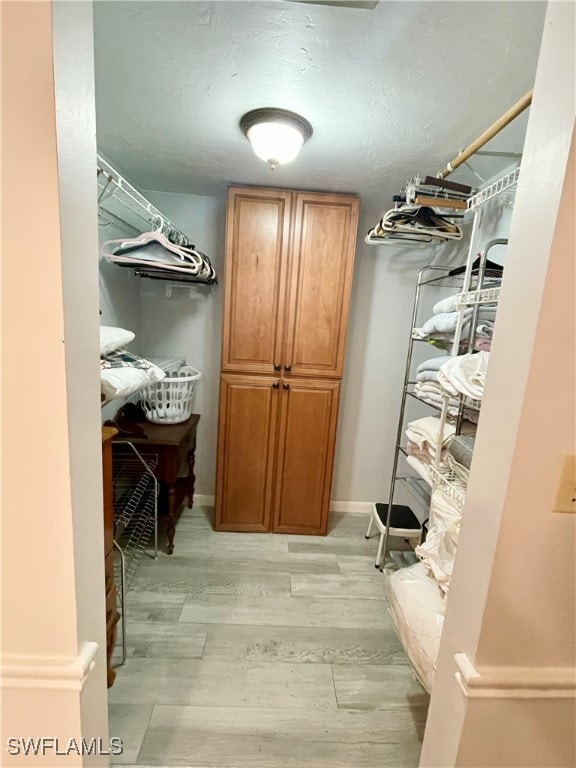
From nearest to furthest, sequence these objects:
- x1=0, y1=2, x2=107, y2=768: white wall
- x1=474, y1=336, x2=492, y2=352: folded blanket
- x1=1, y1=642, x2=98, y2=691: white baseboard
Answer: x1=0, y1=2, x2=107, y2=768: white wall → x1=1, y1=642, x2=98, y2=691: white baseboard → x1=474, y1=336, x2=492, y2=352: folded blanket

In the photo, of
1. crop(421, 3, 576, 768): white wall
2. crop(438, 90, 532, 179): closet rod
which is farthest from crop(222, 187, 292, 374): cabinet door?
crop(421, 3, 576, 768): white wall

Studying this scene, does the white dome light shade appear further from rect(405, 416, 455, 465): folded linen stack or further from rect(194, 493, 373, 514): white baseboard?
rect(194, 493, 373, 514): white baseboard

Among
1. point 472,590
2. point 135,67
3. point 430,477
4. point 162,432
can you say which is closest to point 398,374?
point 430,477

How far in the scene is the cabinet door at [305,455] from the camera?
2.18 m

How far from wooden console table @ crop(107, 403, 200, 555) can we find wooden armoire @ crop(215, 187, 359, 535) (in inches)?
10.5

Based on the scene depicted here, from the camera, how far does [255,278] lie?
205 cm

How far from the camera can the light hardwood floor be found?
1135mm

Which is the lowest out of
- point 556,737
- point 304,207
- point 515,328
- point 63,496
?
point 556,737

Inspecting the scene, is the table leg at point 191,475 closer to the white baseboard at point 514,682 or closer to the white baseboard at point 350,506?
the white baseboard at point 350,506

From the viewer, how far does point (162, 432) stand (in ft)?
6.63

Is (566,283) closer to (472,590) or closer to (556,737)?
(472,590)

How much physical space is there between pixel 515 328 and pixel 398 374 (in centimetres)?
195

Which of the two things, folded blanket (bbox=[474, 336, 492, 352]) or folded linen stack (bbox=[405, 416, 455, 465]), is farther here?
folded linen stack (bbox=[405, 416, 455, 465])

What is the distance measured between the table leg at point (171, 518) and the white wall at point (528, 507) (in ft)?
5.30
